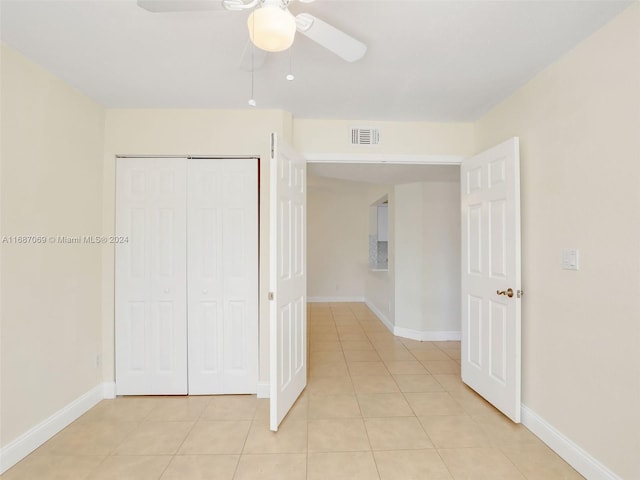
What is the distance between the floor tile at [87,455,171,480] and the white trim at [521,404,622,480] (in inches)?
93.6

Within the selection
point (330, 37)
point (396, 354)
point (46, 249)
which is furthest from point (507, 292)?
point (46, 249)

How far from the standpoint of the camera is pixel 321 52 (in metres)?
1.97

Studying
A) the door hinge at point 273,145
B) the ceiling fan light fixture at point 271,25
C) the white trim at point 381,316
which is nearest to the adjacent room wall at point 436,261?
the white trim at point 381,316

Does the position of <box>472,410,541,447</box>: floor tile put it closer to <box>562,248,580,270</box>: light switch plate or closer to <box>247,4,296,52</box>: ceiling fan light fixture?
<box>562,248,580,270</box>: light switch plate

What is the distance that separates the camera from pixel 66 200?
7.86 feet

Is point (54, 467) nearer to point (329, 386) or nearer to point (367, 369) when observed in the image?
point (329, 386)

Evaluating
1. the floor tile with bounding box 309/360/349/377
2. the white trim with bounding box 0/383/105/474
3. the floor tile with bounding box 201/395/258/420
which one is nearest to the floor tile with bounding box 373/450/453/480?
the floor tile with bounding box 201/395/258/420

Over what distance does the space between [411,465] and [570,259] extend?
Result: 1537mm

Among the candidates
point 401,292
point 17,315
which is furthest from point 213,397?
point 401,292

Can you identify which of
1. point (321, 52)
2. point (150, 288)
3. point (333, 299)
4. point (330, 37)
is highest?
point (321, 52)

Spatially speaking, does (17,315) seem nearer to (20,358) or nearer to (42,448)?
(20,358)

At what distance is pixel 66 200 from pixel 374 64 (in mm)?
2358

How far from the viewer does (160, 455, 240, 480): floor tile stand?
1851 mm

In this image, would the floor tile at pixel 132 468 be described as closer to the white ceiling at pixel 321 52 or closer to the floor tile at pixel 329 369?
the floor tile at pixel 329 369
